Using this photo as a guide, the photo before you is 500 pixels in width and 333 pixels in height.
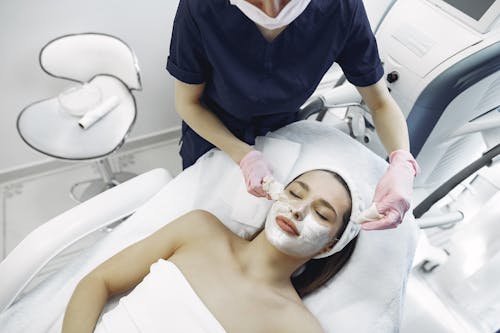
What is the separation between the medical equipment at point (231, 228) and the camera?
1036 millimetres

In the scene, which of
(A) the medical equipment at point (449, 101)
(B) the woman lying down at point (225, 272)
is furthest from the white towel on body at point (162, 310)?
(A) the medical equipment at point (449, 101)

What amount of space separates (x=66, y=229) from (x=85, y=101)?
2.52 feet

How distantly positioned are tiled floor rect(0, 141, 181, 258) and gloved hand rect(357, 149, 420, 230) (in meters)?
1.48

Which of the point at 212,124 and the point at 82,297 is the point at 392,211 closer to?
the point at 212,124

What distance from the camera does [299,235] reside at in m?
0.95

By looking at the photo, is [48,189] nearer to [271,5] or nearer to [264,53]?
[264,53]

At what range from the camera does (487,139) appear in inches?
63.5

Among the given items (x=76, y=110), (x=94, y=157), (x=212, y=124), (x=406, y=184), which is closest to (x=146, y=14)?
(x=76, y=110)

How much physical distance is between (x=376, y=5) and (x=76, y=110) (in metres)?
1.92

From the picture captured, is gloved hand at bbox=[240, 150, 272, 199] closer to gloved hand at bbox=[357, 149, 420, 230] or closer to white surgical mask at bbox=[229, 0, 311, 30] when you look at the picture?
gloved hand at bbox=[357, 149, 420, 230]

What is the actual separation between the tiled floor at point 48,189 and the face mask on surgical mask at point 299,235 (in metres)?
1.39

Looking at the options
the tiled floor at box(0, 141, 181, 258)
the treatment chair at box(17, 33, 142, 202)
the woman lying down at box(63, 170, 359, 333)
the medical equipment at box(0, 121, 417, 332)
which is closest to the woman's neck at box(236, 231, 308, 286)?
the woman lying down at box(63, 170, 359, 333)

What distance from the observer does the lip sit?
3.13 feet

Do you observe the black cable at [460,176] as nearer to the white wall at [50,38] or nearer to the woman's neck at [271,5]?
the woman's neck at [271,5]
